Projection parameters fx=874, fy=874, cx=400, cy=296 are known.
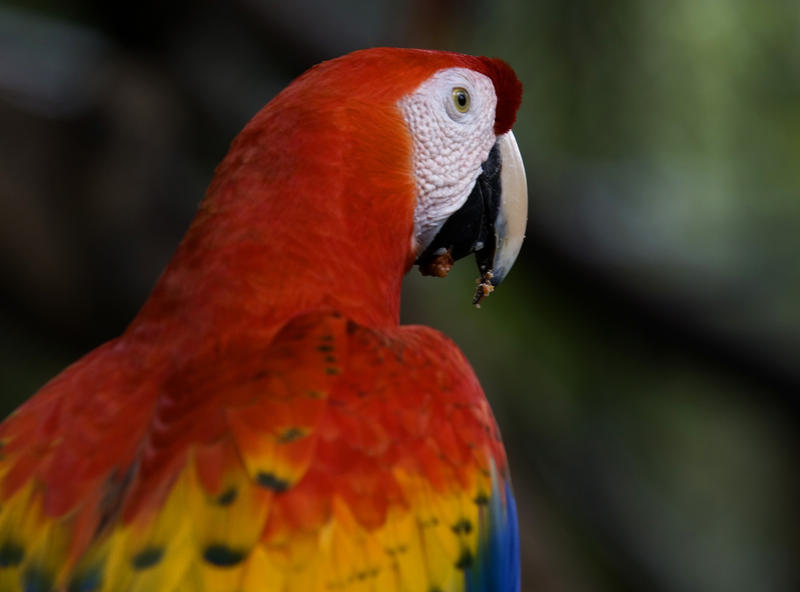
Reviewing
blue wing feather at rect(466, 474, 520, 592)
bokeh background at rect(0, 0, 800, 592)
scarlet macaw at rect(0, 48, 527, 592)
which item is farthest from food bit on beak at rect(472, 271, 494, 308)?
bokeh background at rect(0, 0, 800, 592)

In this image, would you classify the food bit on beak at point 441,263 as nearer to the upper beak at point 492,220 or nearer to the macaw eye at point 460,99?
the upper beak at point 492,220

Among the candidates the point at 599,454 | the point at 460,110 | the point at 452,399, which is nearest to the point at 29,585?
the point at 452,399

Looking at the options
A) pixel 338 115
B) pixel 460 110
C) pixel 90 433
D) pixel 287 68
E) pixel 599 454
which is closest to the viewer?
pixel 90 433

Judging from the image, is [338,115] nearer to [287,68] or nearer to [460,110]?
[460,110]

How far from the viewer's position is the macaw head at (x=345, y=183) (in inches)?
31.2

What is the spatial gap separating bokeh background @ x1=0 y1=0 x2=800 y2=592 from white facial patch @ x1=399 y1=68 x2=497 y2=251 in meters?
1.01

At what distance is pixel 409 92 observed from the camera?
34.7 inches

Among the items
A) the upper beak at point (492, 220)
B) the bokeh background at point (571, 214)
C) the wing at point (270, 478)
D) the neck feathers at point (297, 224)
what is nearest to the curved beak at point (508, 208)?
the upper beak at point (492, 220)

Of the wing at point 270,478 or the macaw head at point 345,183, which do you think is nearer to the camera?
the wing at point 270,478

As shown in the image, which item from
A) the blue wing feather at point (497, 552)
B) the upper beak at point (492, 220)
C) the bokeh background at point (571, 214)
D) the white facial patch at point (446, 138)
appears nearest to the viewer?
the blue wing feather at point (497, 552)

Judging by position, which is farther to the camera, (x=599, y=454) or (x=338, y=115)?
(x=599, y=454)

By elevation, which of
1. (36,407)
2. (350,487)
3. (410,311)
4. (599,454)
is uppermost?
(350,487)

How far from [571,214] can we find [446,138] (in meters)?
1.19

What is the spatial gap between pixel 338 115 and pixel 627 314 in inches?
55.9
